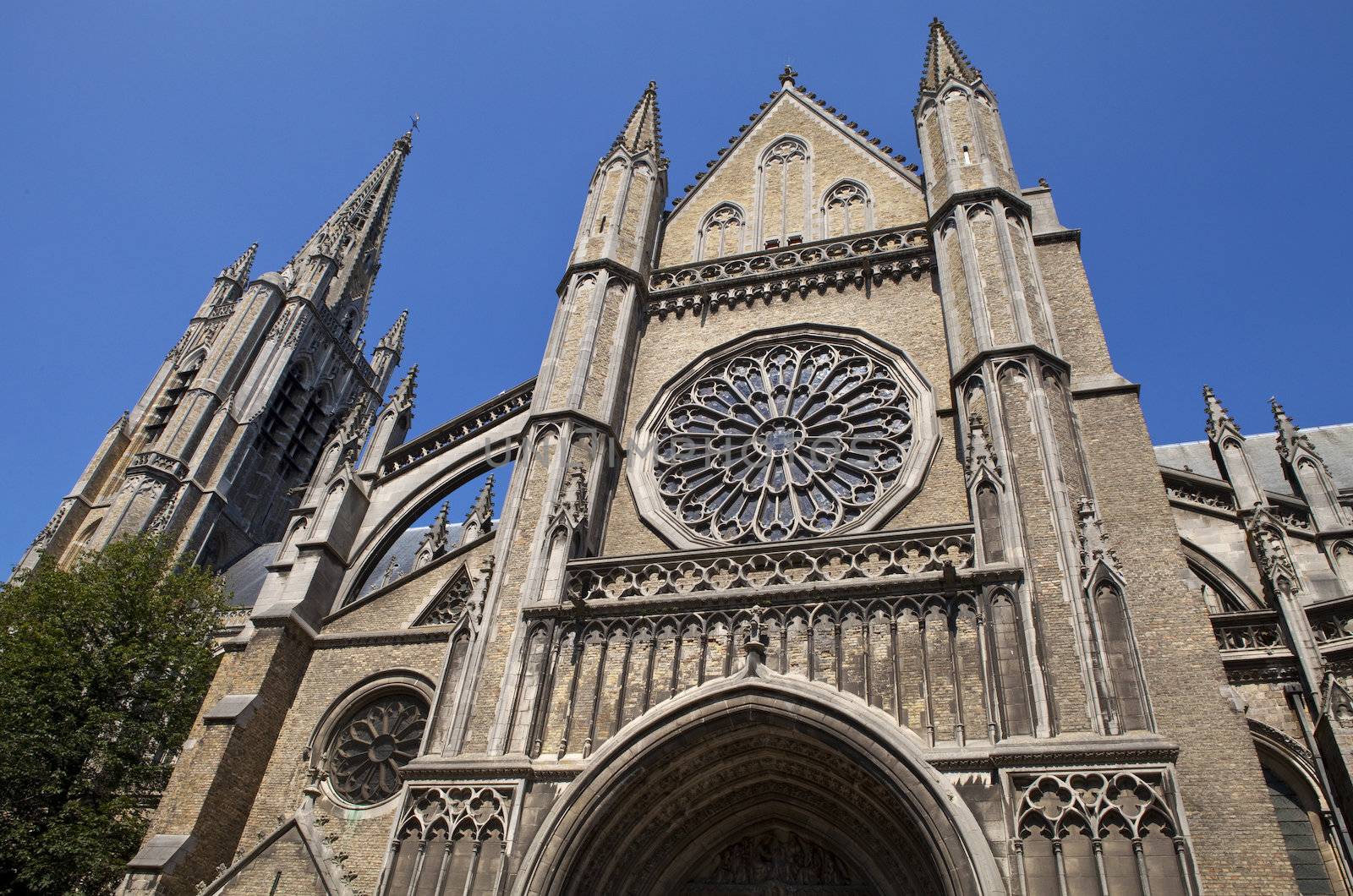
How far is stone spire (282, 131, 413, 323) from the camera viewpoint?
3947 centimetres

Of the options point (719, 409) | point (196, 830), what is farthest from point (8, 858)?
point (719, 409)

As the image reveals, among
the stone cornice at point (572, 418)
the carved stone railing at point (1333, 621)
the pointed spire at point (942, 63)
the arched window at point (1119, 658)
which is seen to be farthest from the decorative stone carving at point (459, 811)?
the pointed spire at point (942, 63)

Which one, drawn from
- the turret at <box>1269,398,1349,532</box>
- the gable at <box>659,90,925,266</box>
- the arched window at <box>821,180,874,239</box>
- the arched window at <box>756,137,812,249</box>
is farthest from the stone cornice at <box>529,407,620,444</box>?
the turret at <box>1269,398,1349,532</box>

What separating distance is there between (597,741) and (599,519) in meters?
3.80

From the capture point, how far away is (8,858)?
14.0 meters

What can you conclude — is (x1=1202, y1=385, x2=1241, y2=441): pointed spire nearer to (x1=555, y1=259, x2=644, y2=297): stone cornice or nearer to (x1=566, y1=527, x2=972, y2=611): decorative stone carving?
(x1=566, y1=527, x2=972, y2=611): decorative stone carving

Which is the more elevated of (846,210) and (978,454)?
(846,210)

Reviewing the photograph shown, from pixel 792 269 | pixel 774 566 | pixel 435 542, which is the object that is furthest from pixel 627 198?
pixel 774 566

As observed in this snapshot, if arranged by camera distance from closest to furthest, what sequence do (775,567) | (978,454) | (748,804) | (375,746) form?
(748,804)
(978,454)
(775,567)
(375,746)

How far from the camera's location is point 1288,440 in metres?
14.5

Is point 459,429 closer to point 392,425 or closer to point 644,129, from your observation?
point 392,425

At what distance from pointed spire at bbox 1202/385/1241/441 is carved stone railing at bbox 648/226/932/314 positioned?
15.5 feet

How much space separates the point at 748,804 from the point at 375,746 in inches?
210

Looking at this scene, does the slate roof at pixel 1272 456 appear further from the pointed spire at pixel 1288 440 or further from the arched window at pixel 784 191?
the arched window at pixel 784 191
